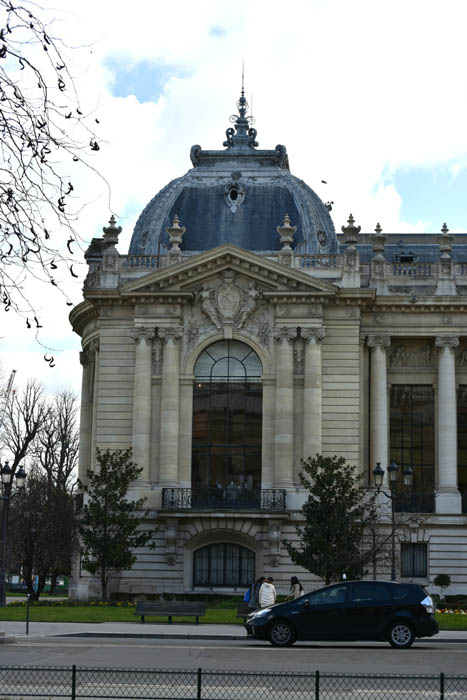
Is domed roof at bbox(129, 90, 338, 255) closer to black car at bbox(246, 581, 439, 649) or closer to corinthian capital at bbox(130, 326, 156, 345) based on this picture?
corinthian capital at bbox(130, 326, 156, 345)

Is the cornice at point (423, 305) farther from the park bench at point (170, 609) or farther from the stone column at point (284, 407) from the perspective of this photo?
the park bench at point (170, 609)

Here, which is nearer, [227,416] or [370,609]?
[370,609]

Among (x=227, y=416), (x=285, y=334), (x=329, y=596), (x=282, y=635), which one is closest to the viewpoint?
(x=282, y=635)

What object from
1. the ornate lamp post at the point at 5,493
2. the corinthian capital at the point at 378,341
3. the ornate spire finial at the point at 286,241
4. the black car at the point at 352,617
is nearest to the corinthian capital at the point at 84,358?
the ornate spire finial at the point at 286,241

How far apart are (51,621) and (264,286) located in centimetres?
2267

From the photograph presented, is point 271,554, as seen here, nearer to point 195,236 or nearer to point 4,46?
point 195,236

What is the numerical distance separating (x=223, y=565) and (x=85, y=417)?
11575mm

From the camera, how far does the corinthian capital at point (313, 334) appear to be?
5725 cm

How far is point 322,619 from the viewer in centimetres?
2984

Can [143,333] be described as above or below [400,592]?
above

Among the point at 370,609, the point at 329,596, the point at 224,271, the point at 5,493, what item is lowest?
the point at 370,609

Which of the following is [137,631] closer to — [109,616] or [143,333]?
[109,616]

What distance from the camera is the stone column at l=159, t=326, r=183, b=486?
5706cm

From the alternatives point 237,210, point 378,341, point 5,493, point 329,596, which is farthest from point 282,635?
point 237,210
